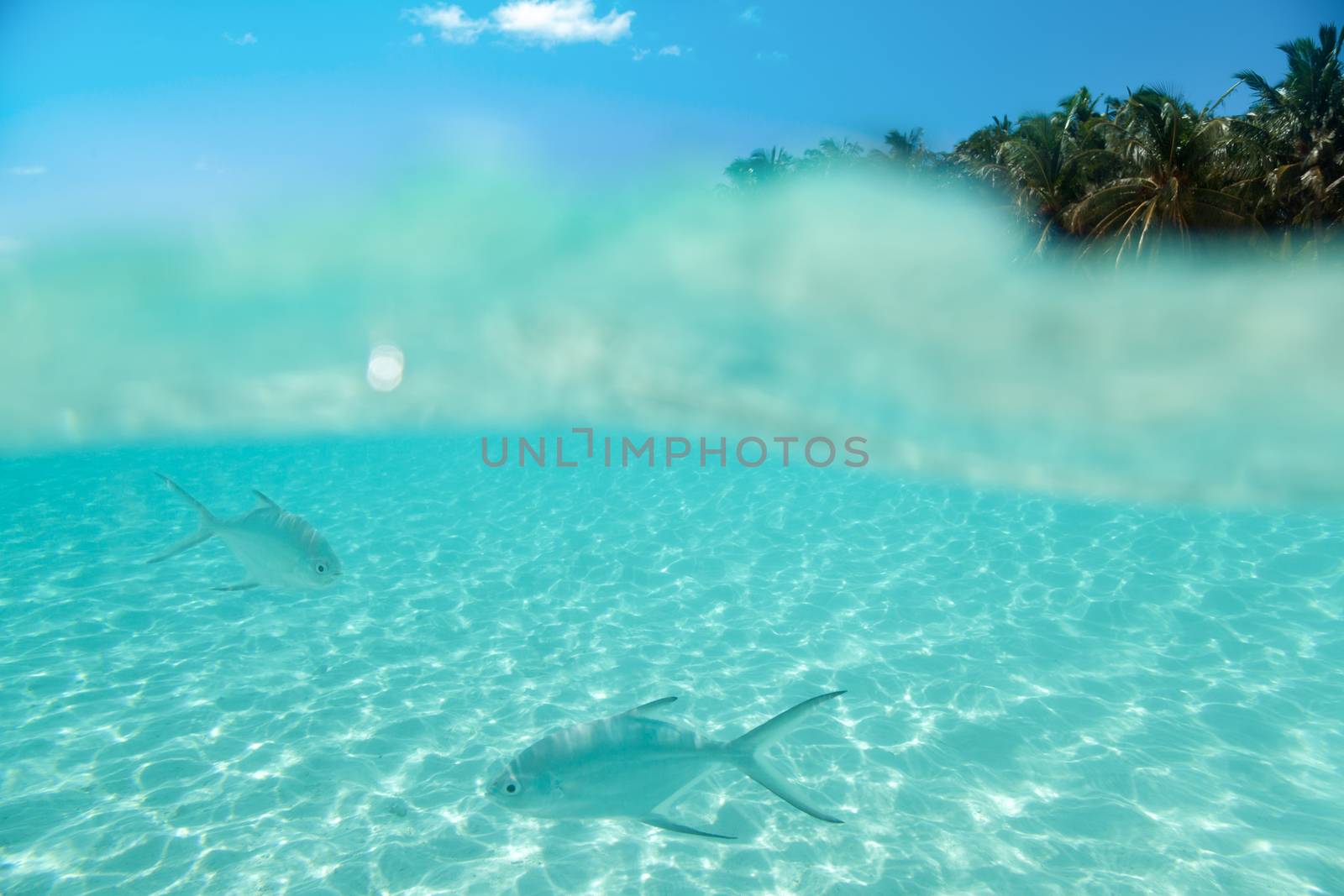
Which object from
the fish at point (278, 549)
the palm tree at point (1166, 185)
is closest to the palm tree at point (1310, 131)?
the palm tree at point (1166, 185)

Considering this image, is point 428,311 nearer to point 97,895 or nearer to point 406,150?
point 406,150

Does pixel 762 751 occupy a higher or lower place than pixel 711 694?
higher

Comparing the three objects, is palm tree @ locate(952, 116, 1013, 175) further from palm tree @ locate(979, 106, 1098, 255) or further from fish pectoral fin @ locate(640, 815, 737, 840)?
fish pectoral fin @ locate(640, 815, 737, 840)

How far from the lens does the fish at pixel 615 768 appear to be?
4.13 m

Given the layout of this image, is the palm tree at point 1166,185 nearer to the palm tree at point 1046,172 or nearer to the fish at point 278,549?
the palm tree at point 1046,172

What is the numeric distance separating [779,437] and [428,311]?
9.88 m

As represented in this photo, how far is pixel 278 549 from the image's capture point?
568 cm

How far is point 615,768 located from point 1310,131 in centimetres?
2602

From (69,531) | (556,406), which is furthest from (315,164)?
(69,531)

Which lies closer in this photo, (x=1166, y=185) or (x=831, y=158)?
(x=1166, y=185)

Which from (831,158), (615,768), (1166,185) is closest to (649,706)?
(615,768)

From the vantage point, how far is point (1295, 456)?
13.9 m

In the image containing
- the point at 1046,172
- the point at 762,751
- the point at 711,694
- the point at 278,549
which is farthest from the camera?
the point at 1046,172

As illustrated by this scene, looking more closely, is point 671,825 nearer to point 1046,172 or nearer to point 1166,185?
point 1166,185
